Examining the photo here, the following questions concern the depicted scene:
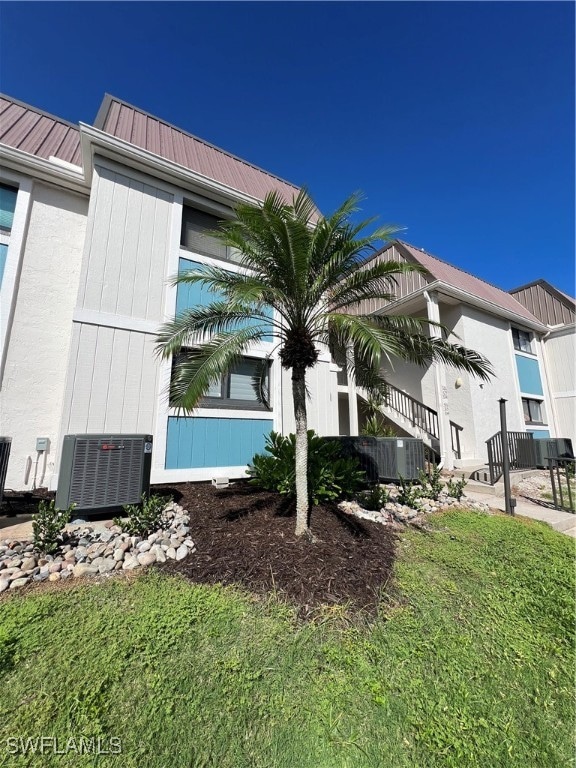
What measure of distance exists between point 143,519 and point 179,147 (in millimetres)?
9965

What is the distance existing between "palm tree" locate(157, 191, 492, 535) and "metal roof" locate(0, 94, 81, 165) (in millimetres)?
6339

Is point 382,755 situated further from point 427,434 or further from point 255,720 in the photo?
point 427,434

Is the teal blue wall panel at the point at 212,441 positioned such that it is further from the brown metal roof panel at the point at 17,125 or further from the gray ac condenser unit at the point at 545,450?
the gray ac condenser unit at the point at 545,450

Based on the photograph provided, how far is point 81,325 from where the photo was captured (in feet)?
21.6

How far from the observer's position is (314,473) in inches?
233

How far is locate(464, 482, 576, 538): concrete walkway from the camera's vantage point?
6246 millimetres

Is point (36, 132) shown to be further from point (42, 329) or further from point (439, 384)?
point (439, 384)

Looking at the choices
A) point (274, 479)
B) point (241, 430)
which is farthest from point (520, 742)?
point (241, 430)

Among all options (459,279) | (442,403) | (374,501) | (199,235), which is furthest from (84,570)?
(459,279)

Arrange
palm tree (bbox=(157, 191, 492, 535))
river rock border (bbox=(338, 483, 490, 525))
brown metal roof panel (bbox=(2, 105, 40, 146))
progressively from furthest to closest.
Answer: brown metal roof panel (bbox=(2, 105, 40, 146)), river rock border (bbox=(338, 483, 490, 525)), palm tree (bbox=(157, 191, 492, 535))

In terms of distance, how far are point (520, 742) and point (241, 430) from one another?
6586mm

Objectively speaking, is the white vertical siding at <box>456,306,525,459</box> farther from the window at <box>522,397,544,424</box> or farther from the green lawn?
the green lawn

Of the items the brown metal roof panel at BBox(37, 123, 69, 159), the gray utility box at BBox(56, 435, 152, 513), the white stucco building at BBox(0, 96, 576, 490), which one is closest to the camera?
the gray utility box at BBox(56, 435, 152, 513)

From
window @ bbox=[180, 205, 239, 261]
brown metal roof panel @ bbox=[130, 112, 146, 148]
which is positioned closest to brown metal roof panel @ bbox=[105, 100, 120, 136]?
brown metal roof panel @ bbox=[130, 112, 146, 148]
